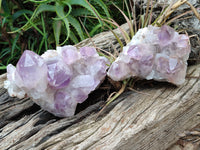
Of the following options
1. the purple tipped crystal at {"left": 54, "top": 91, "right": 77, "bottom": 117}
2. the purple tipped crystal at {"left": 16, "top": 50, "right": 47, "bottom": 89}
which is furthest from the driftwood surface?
the purple tipped crystal at {"left": 16, "top": 50, "right": 47, "bottom": 89}

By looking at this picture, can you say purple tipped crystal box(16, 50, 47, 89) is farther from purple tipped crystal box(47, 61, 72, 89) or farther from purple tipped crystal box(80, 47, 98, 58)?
purple tipped crystal box(80, 47, 98, 58)

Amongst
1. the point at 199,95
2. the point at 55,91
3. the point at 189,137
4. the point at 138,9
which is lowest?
the point at 189,137

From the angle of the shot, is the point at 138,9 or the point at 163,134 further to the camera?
the point at 138,9

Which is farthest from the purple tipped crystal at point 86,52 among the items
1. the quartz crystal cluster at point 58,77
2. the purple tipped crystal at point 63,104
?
the purple tipped crystal at point 63,104

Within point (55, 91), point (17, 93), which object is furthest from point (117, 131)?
point (17, 93)

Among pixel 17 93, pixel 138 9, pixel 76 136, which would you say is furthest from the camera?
pixel 138 9

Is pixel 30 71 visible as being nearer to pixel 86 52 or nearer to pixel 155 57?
pixel 86 52

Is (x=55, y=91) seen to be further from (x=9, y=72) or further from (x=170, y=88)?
(x=170, y=88)
